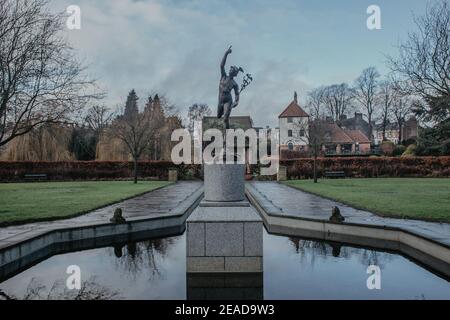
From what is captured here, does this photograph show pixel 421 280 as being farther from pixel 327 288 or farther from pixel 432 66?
pixel 432 66

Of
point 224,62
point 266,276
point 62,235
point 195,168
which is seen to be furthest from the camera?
point 195,168

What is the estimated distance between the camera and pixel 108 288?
6.09m

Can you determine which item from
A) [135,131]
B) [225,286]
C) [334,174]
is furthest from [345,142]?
[225,286]

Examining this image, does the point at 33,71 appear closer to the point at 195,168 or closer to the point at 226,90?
the point at 226,90

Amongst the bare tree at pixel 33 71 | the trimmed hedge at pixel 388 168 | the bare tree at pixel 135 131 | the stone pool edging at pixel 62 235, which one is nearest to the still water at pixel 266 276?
the stone pool edging at pixel 62 235

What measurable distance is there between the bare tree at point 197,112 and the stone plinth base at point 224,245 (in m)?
66.8

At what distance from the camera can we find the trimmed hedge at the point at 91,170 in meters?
37.8

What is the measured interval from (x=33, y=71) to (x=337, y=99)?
231ft

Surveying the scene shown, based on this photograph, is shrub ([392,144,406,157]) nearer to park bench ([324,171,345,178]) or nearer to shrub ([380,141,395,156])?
shrub ([380,141,395,156])

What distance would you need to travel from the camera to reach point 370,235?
9.17m

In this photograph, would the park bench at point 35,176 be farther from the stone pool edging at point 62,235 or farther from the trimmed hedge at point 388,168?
the stone pool edging at point 62,235

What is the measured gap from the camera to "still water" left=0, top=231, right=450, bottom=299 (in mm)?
5805

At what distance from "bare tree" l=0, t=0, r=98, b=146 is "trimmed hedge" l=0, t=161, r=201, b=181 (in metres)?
24.7
